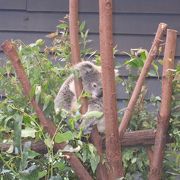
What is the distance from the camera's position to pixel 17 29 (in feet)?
11.7

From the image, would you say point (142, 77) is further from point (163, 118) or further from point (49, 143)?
point (49, 143)

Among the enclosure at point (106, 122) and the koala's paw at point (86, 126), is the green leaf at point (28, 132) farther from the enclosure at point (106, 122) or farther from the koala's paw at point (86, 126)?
the koala's paw at point (86, 126)

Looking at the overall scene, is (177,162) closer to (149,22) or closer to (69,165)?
(69,165)

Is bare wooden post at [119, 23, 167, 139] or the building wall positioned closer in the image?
bare wooden post at [119, 23, 167, 139]

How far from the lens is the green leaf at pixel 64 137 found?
1305mm

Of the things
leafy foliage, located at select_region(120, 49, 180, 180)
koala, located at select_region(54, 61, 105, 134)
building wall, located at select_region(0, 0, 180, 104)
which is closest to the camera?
leafy foliage, located at select_region(120, 49, 180, 180)

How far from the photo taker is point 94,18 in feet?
11.7

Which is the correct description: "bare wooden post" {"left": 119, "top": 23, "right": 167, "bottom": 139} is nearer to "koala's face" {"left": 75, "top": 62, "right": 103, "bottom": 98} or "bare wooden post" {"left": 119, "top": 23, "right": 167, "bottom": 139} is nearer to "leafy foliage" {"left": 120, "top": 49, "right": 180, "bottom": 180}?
"leafy foliage" {"left": 120, "top": 49, "right": 180, "bottom": 180}

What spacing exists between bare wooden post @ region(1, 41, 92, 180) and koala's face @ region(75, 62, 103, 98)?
60 centimetres

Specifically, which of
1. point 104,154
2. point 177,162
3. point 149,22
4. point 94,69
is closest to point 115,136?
point 104,154

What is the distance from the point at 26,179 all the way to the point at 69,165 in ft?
0.72

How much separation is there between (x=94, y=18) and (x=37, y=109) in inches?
90.1

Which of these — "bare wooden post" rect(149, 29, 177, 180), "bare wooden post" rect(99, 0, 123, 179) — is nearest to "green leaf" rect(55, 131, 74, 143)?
"bare wooden post" rect(99, 0, 123, 179)

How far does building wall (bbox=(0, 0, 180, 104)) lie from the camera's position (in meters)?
3.53
